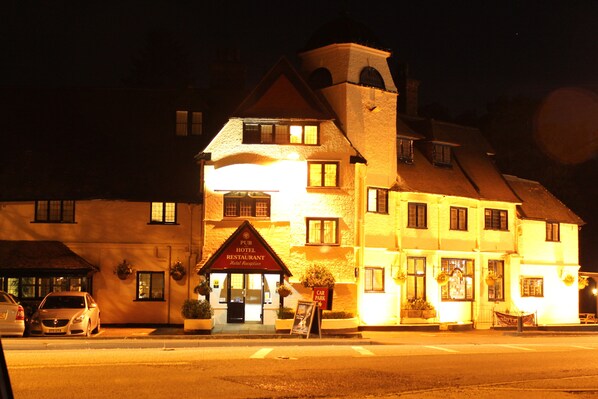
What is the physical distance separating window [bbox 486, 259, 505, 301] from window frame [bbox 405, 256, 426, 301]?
14.7ft

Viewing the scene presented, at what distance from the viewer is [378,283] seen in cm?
3941

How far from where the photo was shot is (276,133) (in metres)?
37.5

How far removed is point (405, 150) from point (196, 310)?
1467cm

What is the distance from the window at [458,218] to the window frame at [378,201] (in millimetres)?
4824

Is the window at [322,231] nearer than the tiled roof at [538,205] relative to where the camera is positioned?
Yes

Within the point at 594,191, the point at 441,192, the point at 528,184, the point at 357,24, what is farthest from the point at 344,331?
the point at 594,191

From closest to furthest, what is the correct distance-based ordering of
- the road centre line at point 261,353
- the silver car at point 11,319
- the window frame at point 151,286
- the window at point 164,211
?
1. the road centre line at point 261,353
2. the silver car at point 11,319
3. the window frame at point 151,286
4. the window at point 164,211

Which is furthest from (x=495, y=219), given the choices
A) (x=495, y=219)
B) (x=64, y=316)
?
(x=64, y=316)

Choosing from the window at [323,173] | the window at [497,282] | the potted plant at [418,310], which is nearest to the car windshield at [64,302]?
the window at [323,173]

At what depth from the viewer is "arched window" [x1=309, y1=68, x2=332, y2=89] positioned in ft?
131

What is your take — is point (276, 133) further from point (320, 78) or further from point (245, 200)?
point (320, 78)

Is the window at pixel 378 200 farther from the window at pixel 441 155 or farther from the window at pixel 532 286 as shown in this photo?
the window at pixel 532 286

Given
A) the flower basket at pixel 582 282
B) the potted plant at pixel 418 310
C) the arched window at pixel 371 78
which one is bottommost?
the potted plant at pixel 418 310

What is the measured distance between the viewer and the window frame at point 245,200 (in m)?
36.9
